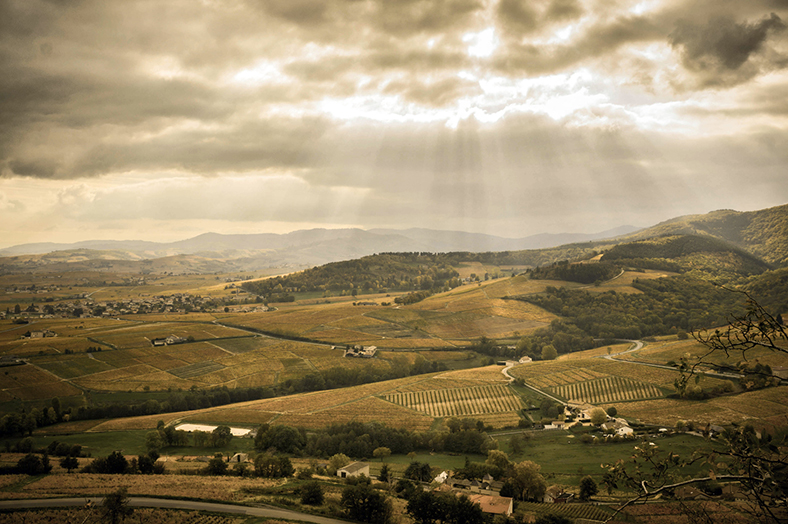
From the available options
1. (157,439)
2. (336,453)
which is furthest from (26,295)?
(336,453)

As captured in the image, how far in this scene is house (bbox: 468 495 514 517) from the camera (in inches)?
1394

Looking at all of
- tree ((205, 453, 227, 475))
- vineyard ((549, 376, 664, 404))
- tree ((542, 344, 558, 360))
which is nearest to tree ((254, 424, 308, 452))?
tree ((205, 453, 227, 475))

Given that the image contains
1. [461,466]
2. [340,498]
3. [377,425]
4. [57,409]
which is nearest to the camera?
[340,498]

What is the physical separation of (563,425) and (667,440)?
12.0 metres

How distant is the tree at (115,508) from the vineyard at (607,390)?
5612cm

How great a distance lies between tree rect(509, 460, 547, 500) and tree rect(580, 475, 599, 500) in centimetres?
324

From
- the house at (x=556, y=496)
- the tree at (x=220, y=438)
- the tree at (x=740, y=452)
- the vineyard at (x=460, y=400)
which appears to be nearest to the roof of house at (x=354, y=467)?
the tree at (x=220, y=438)

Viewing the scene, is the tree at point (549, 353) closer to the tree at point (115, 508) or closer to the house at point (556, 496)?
the house at point (556, 496)

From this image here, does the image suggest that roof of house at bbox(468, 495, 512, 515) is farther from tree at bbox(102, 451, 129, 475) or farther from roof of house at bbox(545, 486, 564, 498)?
tree at bbox(102, 451, 129, 475)

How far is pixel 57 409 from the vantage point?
6203 cm

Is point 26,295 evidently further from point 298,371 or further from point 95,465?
point 95,465

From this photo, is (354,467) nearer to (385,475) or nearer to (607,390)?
(385,475)

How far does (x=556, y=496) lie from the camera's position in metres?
38.8

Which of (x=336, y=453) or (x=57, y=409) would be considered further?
(x=57, y=409)
